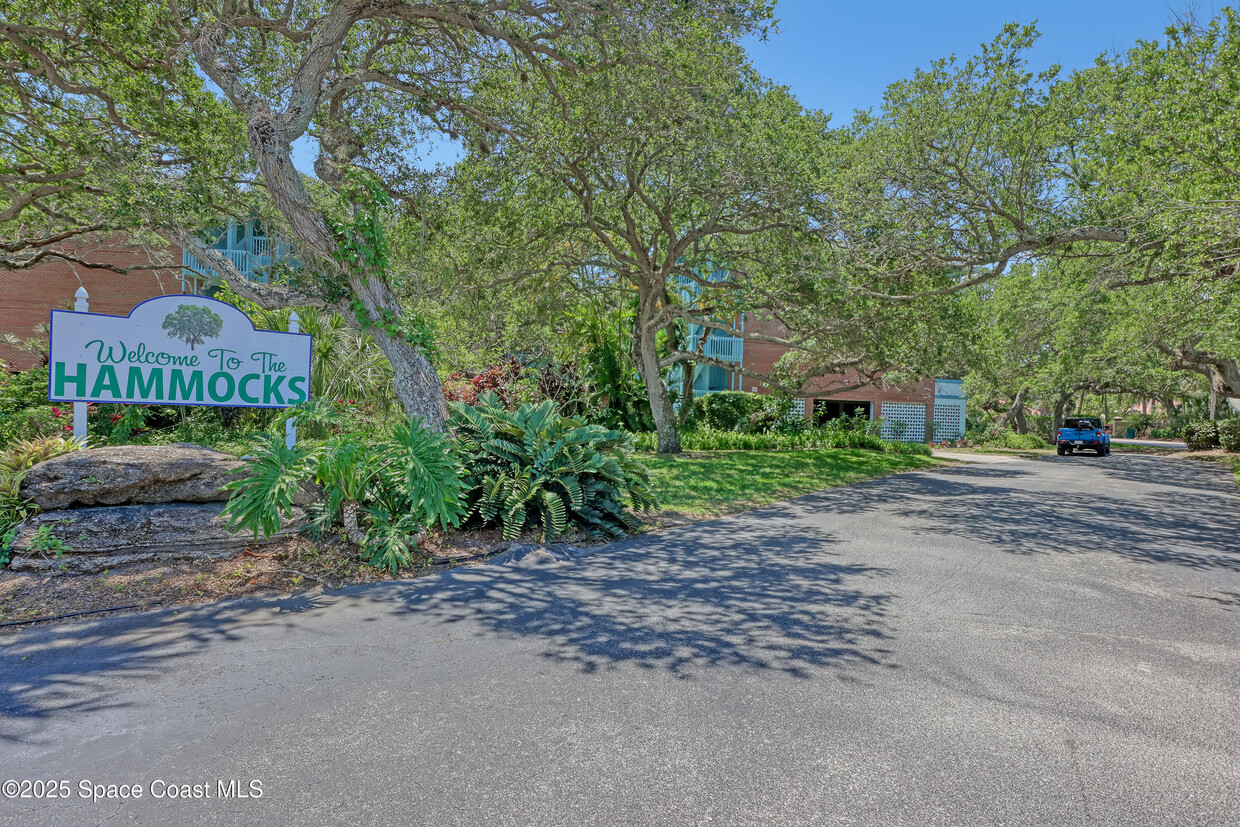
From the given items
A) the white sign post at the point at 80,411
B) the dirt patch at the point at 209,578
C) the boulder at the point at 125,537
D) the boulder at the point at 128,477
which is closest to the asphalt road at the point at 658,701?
the dirt patch at the point at 209,578

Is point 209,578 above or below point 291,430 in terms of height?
below

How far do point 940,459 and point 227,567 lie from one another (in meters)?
20.8

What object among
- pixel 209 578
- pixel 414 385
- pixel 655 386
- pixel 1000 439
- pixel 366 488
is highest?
pixel 655 386

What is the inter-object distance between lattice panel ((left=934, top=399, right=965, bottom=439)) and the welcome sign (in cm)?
3125

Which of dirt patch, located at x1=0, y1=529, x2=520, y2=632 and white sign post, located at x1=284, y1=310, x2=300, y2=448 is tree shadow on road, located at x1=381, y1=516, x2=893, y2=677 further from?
white sign post, located at x1=284, y1=310, x2=300, y2=448

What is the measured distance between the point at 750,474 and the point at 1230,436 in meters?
25.0

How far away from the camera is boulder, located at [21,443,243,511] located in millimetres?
5652

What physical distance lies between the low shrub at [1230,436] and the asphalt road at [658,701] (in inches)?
1052

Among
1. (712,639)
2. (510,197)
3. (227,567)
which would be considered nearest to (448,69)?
(510,197)

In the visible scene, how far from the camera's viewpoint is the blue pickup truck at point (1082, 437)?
26484 millimetres

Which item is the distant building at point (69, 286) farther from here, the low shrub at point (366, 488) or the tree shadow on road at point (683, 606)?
the tree shadow on road at point (683, 606)

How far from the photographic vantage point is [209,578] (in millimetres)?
5293

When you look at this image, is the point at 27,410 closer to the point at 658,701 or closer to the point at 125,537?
the point at 125,537

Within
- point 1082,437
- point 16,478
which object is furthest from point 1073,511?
point 1082,437
